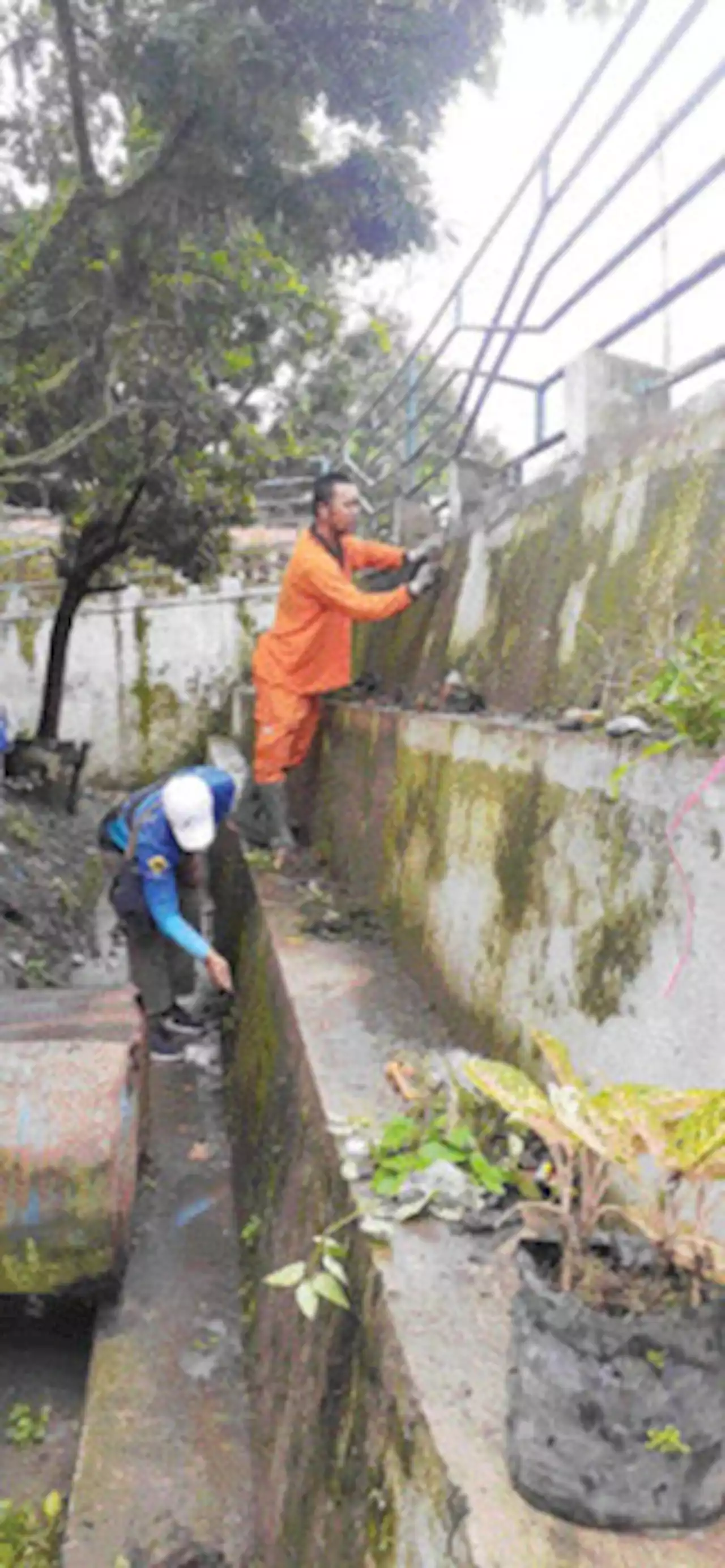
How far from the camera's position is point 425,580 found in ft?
16.9

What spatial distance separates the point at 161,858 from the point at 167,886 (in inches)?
5.5

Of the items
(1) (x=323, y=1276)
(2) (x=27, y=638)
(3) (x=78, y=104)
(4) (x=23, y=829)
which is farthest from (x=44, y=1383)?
(2) (x=27, y=638)

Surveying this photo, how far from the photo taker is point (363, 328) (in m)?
15.1

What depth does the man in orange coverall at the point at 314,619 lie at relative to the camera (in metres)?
5.03

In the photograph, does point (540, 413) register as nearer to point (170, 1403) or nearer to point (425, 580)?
point (425, 580)

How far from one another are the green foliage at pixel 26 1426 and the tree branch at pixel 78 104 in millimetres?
5866

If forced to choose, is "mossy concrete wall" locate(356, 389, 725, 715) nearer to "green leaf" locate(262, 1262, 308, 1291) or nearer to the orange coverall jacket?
the orange coverall jacket

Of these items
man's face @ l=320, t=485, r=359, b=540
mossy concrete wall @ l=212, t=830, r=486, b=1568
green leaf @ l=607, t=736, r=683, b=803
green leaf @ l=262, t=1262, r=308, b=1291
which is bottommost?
mossy concrete wall @ l=212, t=830, r=486, b=1568

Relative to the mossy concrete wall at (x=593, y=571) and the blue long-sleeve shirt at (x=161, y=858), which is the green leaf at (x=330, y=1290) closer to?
the mossy concrete wall at (x=593, y=571)

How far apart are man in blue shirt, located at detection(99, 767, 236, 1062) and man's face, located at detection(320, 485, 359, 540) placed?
4.18 feet

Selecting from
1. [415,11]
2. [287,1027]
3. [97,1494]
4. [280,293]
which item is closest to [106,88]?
[280,293]

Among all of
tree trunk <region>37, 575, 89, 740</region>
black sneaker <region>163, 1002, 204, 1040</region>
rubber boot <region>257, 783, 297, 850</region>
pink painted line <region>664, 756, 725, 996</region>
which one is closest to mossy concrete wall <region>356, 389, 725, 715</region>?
pink painted line <region>664, 756, 725, 996</region>

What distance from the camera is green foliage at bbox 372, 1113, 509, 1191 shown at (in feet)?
7.19

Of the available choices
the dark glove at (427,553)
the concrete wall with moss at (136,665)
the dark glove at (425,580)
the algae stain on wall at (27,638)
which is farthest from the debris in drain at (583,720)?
the algae stain on wall at (27,638)
